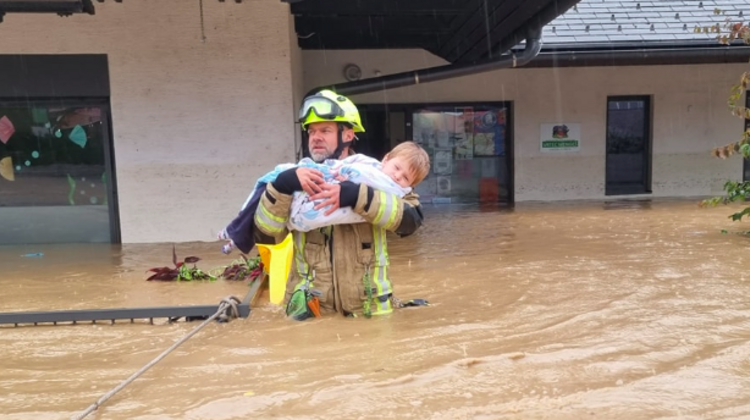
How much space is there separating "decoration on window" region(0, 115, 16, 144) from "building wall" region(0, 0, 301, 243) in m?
0.98

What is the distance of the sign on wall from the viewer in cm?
1287

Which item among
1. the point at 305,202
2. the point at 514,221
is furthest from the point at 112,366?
the point at 514,221

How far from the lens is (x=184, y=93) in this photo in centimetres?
836

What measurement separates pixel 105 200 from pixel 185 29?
8.78 feet

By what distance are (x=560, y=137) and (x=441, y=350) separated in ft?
33.6

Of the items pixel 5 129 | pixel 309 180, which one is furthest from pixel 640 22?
pixel 5 129

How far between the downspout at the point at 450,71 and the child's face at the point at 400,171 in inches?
237

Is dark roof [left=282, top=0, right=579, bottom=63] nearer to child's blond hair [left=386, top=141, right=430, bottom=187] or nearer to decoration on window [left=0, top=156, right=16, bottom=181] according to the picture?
child's blond hair [left=386, top=141, right=430, bottom=187]

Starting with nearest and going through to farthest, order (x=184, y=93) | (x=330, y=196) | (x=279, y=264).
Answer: (x=330, y=196)
(x=279, y=264)
(x=184, y=93)

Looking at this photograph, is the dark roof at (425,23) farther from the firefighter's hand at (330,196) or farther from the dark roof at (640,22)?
the firefighter's hand at (330,196)

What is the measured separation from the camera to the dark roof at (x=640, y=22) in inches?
447

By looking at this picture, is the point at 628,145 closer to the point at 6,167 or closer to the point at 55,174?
the point at 55,174

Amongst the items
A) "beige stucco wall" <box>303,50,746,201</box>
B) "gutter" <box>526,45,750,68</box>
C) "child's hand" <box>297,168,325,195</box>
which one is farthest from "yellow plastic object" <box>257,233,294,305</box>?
"beige stucco wall" <box>303,50,746,201</box>

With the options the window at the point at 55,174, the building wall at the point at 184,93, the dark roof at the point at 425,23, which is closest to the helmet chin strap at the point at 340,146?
the dark roof at the point at 425,23
